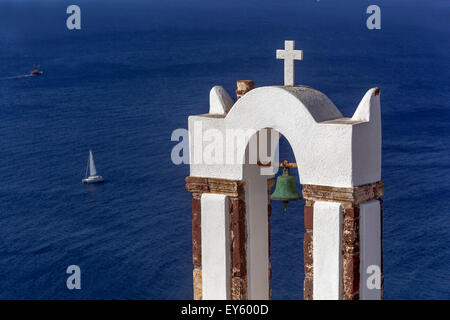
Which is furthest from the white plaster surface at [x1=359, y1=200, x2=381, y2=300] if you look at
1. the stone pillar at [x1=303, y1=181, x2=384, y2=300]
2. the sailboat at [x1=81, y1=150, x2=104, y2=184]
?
the sailboat at [x1=81, y1=150, x2=104, y2=184]

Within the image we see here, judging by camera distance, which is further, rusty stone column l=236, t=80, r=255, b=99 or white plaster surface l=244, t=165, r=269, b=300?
rusty stone column l=236, t=80, r=255, b=99

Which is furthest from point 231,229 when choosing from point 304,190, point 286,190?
point 304,190

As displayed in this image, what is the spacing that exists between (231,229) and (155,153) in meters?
81.2

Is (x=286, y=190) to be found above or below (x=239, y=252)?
above

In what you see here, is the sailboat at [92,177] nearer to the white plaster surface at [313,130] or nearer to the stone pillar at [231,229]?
the stone pillar at [231,229]

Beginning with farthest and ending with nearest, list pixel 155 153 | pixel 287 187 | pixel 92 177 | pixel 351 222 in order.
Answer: pixel 155 153 < pixel 92 177 < pixel 287 187 < pixel 351 222

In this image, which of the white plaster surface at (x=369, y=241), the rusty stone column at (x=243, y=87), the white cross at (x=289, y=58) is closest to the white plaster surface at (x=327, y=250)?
the white plaster surface at (x=369, y=241)

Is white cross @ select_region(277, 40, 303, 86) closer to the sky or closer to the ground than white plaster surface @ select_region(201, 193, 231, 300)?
closer to the sky

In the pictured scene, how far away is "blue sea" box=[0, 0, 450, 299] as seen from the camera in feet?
220

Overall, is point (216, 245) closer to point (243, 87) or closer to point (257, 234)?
point (257, 234)

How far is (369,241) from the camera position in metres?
10.9

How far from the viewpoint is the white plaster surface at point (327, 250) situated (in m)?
10.7

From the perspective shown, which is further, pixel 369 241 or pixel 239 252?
pixel 239 252

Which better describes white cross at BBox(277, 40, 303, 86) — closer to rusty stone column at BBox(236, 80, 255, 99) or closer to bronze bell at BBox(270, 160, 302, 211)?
rusty stone column at BBox(236, 80, 255, 99)
